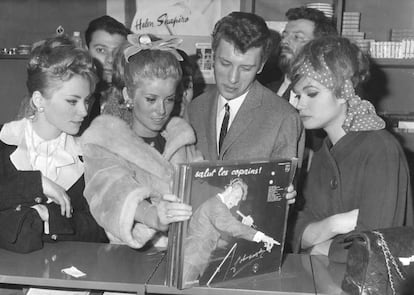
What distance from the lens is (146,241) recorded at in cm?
212

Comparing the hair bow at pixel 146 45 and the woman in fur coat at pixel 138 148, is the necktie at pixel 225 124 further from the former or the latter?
the hair bow at pixel 146 45

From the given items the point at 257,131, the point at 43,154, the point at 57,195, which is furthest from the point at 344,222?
the point at 43,154

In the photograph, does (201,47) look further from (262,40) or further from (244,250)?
(244,250)

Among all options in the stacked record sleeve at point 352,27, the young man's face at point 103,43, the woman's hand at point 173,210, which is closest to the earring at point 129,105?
the woman's hand at point 173,210

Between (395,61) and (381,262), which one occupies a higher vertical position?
(395,61)

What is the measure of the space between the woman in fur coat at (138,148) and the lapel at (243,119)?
0.15m

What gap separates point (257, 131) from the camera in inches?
→ 99.6

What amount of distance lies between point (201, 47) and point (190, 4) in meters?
0.34

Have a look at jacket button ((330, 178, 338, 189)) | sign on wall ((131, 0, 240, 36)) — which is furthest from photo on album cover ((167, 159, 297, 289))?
sign on wall ((131, 0, 240, 36))

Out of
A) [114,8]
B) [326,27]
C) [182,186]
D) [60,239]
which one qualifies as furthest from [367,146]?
[114,8]

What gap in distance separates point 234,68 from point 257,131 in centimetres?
28

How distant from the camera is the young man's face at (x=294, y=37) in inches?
149

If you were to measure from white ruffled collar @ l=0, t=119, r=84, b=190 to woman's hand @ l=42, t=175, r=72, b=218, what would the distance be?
0.13m

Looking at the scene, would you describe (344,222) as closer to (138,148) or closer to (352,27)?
(138,148)
